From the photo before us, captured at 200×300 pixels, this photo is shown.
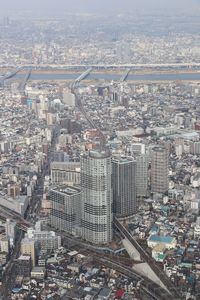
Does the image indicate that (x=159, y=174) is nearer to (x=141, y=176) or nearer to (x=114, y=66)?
(x=141, y=176)

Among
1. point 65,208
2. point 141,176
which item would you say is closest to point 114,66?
point 141,176

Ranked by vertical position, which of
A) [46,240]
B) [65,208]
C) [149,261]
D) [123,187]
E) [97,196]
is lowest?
[149,261]

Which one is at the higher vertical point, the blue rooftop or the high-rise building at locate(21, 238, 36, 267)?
the high-rise building at locate(21, 238, 36, 267)

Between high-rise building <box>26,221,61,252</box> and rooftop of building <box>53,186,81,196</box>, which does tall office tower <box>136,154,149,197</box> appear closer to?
rooftop of building <box>53,186,81,196</box>

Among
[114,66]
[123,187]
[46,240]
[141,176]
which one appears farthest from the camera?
[114,66]

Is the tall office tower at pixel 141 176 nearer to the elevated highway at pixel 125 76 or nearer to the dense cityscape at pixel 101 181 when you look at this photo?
the dense cityscape at pixel 101 181

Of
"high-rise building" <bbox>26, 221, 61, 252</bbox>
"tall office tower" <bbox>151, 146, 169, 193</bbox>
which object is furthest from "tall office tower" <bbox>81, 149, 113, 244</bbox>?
"tall office tower" <bbox>151, 146, 169, 193</bbox>

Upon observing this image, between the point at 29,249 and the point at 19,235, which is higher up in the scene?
the point at 29,249
